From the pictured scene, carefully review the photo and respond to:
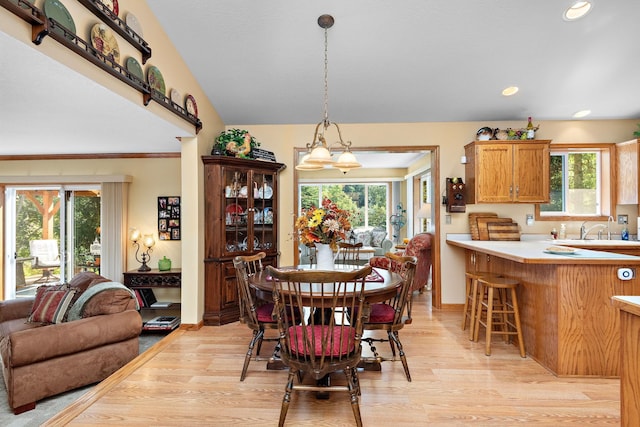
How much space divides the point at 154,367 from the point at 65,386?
0.77m

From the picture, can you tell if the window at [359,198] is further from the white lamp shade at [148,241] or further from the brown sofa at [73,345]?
the brown sofa at [73,345]

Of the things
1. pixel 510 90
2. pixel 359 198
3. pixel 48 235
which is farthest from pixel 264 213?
pixel 359 198

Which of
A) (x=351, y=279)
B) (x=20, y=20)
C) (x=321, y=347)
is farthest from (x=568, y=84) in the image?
(x=20, y=20)

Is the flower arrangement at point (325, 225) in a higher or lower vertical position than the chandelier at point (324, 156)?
lower

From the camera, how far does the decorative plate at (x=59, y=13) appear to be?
1801mm

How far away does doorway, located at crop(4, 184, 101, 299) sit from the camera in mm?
5188

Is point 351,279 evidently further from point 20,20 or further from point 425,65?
point 425,65

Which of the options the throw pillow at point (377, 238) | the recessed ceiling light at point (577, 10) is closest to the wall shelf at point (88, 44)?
the recessed ceiling light at point (577, 10)

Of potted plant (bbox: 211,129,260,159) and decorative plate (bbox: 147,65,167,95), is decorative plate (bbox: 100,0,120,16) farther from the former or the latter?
potted plant (bbox: 211,129,260,159)

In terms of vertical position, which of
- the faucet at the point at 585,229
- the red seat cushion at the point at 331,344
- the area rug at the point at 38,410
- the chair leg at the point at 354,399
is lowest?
the area rug at the point at 38,410

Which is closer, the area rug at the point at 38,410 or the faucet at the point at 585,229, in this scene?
the area rug at the point at 38,410

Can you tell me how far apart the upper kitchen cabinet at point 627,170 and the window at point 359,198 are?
5354 mm

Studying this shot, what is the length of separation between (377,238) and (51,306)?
20.4ft

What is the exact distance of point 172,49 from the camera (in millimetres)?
3264
